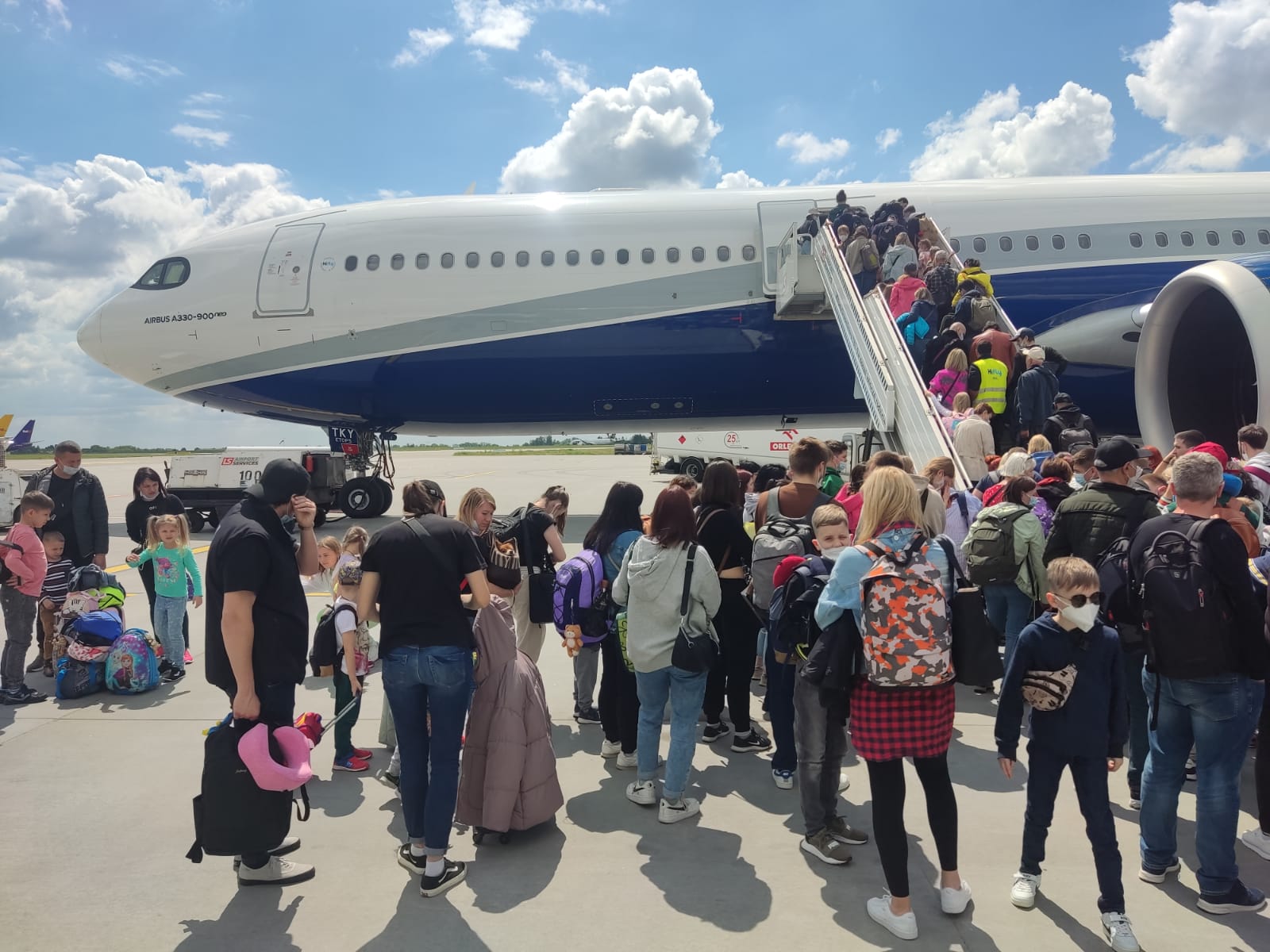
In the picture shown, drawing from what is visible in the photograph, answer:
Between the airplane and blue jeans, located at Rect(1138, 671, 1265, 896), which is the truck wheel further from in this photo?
blue jeans, located at Rect(1138, 671, 1265, 896)

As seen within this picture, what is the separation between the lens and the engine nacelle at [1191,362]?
702cm

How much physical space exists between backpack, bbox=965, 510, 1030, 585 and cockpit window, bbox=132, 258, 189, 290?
12.9m

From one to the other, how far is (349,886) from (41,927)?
1.09m

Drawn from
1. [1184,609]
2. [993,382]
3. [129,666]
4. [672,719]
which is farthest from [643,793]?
[993,382]

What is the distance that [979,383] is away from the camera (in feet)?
24.4

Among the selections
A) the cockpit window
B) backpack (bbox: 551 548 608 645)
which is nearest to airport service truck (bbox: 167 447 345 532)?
the cockpit window

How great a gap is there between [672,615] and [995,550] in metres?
2.16

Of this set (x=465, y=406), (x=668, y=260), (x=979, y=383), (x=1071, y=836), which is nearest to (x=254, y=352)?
(x=465, y=406)

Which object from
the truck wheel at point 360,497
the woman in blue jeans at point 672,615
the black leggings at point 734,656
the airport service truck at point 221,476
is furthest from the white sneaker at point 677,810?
the truck wheel at point 360,497

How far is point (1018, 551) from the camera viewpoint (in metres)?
4.61

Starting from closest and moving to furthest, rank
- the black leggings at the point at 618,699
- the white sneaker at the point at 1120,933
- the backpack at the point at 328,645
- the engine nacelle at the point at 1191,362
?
the white sneaker at the point at 1120,933
the backpack at the point at 328,645
the black leggings at the point at 618,699
the engine nacelle at the point at 1191,362

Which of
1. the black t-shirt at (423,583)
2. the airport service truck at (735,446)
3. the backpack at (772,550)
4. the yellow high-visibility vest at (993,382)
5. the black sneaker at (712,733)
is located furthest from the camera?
the airport service truck at (735,446)

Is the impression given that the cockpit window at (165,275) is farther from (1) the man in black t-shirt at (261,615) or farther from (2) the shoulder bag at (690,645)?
(2) the shoulder bag at (690,645)

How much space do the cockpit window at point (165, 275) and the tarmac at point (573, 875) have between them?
33.5 ft
